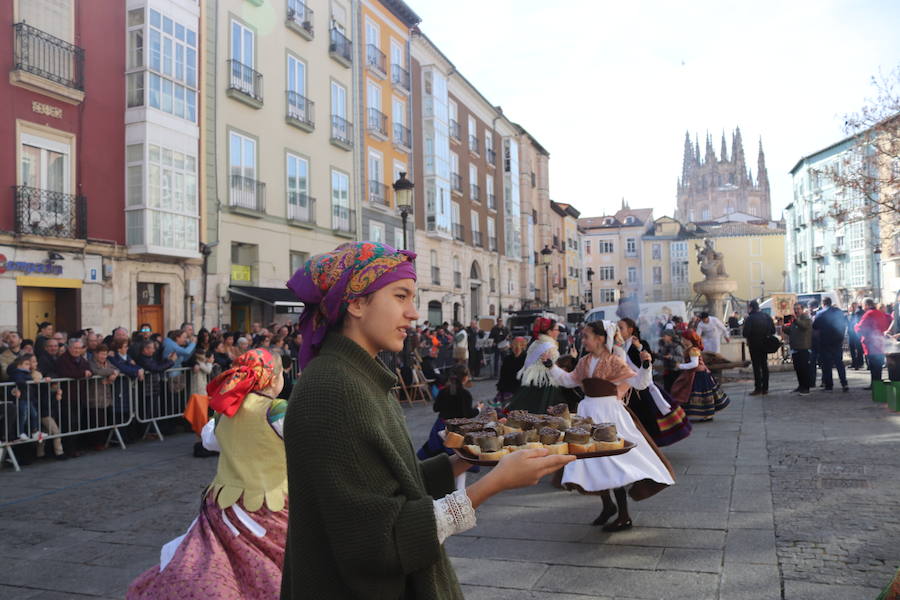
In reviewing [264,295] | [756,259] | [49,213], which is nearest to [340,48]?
[264,295]

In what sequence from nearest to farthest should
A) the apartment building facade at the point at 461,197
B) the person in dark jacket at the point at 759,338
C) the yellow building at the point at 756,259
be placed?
the person in dark jacket at the point at 759,338 → the apartment building facade at the point at 461,197 → the yellow building at the point at 756,259

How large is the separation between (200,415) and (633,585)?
5237mm

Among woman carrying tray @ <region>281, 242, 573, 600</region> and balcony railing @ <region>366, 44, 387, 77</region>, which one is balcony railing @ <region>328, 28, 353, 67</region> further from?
woman carrying tray @ <region>281, 242, 573, 600</region>

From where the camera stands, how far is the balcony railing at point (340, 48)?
26.1 meters

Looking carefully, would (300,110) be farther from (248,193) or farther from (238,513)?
(238,513)

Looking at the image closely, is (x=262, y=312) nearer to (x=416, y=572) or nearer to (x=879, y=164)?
(x=879, y=164)

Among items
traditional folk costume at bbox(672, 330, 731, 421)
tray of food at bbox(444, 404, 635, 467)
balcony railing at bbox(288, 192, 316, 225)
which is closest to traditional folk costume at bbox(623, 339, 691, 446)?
traditional folk costume at bbox(672, 330, 731, 421)

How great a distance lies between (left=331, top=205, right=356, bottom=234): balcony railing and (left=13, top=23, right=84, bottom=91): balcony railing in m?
11.0

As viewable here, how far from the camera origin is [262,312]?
71.7 ft

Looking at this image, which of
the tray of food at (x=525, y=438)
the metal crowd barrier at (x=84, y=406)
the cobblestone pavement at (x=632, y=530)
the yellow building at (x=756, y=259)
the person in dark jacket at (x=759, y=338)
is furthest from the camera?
the yellow building at (x=756, y=259)

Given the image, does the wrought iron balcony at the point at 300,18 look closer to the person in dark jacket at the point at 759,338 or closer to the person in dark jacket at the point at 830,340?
the person in dark jacket at the point at 759,338

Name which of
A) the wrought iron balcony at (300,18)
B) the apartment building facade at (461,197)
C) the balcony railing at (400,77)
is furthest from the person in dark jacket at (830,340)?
the balcony railing at (400,77)

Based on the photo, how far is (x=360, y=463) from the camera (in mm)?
1850

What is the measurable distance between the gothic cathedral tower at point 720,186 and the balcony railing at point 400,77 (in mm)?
95326
